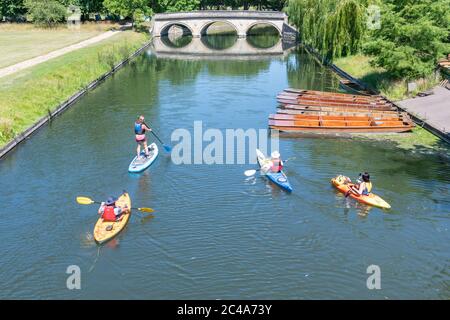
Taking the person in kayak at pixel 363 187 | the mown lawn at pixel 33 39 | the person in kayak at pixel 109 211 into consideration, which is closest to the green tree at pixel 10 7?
the mown lawn at pixel 33 39

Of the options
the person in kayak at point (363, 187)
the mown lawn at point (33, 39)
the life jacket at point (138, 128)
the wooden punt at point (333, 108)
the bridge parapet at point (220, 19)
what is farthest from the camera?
the bridge parapet at point (220, 19)

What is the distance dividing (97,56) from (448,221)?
4898 cm

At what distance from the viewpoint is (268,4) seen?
121 meters

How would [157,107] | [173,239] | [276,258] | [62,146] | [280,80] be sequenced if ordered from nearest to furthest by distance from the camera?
[276,258] < [173,239] < [62,146] < [157,107] < [280,80]

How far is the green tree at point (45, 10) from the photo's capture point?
9388cm

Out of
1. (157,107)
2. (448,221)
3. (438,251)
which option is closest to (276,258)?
(438,251)

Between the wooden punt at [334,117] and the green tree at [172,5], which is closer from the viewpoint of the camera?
the wooden punt at [334,117]

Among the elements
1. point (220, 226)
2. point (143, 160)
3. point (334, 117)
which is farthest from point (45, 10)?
point (220, 226)

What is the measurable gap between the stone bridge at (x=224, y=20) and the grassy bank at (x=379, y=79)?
3812cm

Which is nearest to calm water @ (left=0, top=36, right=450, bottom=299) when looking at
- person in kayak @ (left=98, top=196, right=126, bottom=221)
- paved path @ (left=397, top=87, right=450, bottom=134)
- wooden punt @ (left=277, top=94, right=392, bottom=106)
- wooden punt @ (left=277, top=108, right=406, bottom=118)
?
person in kayak @ (left=98, top=196, right=126, bottom=221)

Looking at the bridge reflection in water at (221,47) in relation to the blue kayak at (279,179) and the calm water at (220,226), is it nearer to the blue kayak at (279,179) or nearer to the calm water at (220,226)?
the calm water at (220,226)

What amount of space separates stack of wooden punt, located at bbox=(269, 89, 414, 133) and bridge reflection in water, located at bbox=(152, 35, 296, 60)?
34.7m

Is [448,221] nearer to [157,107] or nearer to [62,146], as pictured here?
[62,146]

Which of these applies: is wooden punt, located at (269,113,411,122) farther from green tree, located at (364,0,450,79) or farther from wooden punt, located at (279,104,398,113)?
green tree, located at (364,0,450,79)
